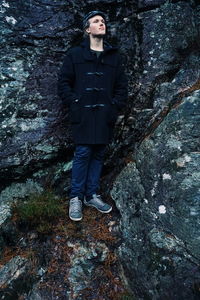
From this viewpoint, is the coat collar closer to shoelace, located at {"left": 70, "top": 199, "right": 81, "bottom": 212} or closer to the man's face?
the man's face

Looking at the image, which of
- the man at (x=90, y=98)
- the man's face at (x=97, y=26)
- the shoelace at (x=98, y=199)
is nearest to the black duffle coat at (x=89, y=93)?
the man at (x=90, y=98)

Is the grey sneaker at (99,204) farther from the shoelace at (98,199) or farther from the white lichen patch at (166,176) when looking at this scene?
the white lichen patch at (166,176)

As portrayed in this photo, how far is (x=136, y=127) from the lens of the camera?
559 cm

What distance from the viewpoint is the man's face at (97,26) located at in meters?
4.91

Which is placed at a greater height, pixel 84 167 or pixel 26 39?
pixel 26 39

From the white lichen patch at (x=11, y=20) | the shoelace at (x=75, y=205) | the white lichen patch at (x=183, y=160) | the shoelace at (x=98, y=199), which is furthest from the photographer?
the white lichen patch at (x=11, y=20)

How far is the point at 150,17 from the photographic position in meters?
5.69

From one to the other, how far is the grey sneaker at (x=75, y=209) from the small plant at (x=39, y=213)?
0.14m

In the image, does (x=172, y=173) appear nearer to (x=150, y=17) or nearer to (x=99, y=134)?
(x=99, y=134)

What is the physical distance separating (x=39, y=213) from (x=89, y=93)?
175 centimetres

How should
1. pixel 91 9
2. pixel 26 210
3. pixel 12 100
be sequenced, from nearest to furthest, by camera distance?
1. pixel 26 210
2. pixel 12 100
3. pixel 91 9

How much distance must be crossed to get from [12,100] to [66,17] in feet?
5.05

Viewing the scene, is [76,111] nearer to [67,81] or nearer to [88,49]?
[67,81]

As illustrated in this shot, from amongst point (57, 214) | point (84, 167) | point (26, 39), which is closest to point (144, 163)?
point (84, 167)
